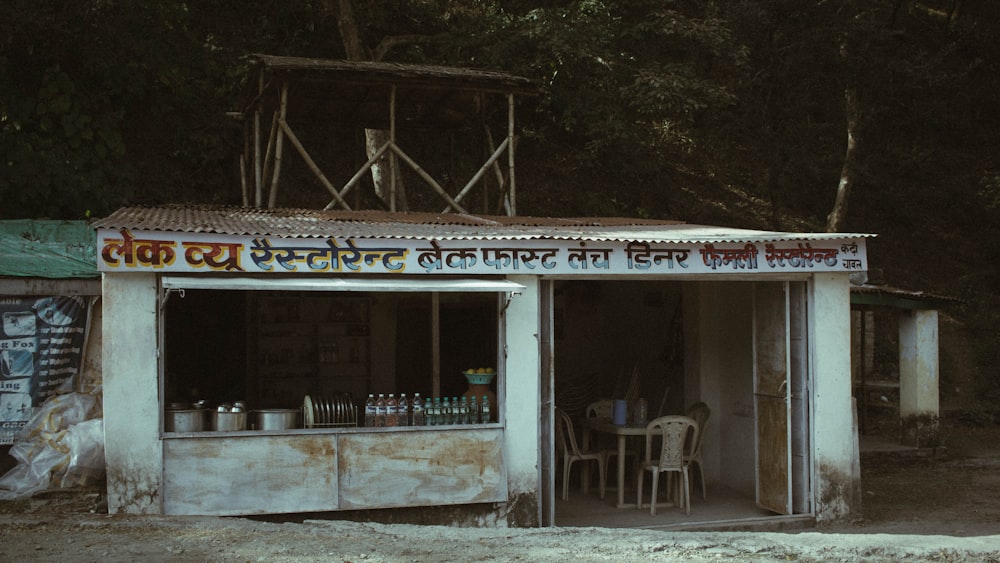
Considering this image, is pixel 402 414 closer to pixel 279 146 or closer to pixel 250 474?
pixel 250 474

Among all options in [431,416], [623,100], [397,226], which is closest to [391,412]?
[431,416]

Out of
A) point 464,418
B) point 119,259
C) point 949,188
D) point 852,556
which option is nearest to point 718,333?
point 464,418

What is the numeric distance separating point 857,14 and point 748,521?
13279 millimetres

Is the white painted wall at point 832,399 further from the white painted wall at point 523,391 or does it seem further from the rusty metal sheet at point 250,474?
the rusty metal sheet at point 250,474

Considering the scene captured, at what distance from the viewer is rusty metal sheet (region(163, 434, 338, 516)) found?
23.9 ft

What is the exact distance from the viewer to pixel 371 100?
11891 millimetres

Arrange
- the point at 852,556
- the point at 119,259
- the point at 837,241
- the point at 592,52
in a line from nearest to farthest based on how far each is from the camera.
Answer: the point at 852,556, the point at 119,259, the point at 837,241, the point at 592,52

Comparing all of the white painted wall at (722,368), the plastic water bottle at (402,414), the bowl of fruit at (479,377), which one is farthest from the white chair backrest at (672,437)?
the plastic water bottle at (402,414)

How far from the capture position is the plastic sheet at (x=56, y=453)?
299 inches

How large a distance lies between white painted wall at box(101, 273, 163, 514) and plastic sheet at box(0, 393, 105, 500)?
1.77 ft

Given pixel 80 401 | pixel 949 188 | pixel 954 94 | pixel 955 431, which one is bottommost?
pixel 955 431

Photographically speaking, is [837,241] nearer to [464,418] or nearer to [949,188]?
[464,418]

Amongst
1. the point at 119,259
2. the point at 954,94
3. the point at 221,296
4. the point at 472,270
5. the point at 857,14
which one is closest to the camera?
the point at 119,259

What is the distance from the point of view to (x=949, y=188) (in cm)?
2170
